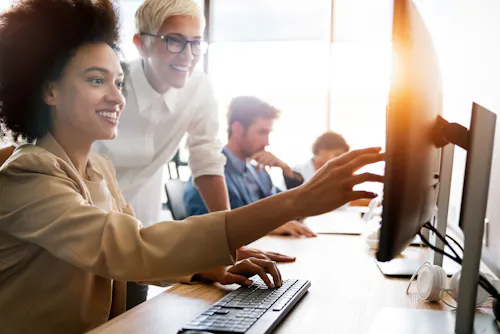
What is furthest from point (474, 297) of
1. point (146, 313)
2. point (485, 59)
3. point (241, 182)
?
point (241, 182)

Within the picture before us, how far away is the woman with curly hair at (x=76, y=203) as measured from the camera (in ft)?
2.99

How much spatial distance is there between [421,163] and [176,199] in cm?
203

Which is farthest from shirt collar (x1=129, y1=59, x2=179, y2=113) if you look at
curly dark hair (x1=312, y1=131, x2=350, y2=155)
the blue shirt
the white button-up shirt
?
curly dark hair (x1=312, y1=131, x2=350, y2=155)

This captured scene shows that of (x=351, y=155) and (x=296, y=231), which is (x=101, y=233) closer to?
(x=351, y=155)

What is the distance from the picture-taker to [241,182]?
3.04 m

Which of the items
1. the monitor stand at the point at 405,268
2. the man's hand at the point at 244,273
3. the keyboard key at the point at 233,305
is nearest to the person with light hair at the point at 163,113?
the man's hand at the point at 244,273

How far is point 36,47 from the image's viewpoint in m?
1.19

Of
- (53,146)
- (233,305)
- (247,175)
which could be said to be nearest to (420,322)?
(233,305)

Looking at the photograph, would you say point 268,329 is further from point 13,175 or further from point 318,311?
point 13,175

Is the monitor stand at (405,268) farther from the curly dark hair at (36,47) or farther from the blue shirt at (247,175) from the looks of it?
the blue shirt at (247,175)

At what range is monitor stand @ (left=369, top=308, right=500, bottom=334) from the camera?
905mm

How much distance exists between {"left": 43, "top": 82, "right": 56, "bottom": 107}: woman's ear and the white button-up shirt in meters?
0.82

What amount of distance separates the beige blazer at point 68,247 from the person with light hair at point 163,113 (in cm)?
70

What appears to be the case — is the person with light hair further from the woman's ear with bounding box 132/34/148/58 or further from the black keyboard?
the black keyboard
